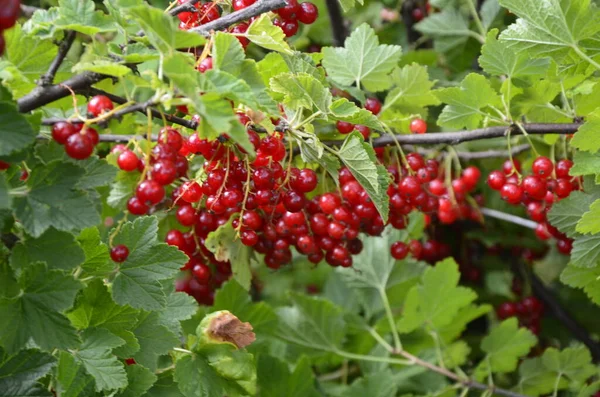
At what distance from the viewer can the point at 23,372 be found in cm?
85

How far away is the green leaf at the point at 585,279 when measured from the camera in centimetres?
128

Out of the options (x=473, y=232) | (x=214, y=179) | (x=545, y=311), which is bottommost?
(x=545, y=311)

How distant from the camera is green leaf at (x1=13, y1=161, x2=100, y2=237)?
0.75 meters

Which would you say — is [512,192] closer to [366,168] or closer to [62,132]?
[366,168]

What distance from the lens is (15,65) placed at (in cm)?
90

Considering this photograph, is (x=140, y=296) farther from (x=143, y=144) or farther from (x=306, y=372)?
(x=306, y=372)

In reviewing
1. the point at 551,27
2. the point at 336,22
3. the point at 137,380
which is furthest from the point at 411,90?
the point at 137,380

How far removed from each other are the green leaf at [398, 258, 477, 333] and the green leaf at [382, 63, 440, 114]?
36cm

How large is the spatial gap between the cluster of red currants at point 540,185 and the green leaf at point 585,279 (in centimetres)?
9

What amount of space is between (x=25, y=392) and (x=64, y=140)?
293 millimetres

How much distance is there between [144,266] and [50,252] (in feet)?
0.58

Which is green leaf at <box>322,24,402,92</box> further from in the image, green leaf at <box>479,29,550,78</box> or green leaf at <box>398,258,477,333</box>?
green leaf at <box>398,258,477,333</box>

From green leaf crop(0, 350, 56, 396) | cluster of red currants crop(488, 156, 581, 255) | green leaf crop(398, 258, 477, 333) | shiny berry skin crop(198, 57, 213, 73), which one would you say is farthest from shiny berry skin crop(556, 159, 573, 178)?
green leaf crop(0, 350, 56, 396)

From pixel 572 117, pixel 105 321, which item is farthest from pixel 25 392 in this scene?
pixel 572 117
